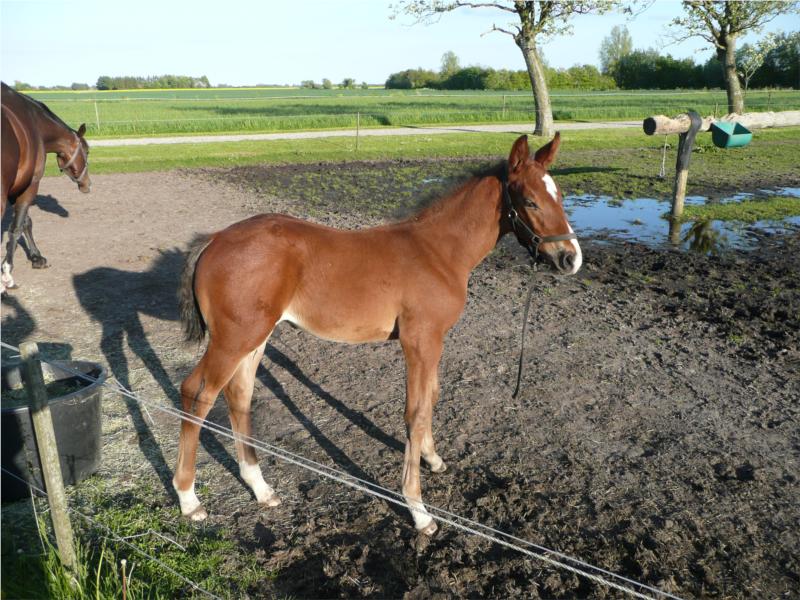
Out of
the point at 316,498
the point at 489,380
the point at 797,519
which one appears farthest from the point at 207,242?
the point at 797,519

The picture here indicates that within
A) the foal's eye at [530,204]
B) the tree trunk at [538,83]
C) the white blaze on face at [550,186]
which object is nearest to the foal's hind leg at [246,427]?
the foal's eye at [530,204]

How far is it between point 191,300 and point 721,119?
14928 mm

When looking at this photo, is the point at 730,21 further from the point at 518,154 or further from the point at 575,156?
the point at 518,154

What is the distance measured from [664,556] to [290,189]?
44.9 feet

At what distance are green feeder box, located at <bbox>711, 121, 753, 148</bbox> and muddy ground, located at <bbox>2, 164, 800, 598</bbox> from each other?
6646 mm

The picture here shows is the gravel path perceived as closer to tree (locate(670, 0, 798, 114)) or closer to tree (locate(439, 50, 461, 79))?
tree (locate(670, 0, 798, 114))

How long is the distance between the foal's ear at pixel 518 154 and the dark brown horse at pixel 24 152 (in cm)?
563

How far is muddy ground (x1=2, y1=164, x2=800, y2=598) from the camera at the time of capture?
12.1ft

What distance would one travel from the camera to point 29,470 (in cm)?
414

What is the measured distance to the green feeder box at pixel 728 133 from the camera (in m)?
15.1

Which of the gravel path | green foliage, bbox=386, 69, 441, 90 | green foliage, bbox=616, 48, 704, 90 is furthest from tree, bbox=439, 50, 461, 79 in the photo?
the gravel path

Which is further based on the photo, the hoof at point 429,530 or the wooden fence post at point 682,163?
the wooden fence post at point 682,163

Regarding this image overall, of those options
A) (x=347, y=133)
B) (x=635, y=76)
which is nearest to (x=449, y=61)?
(x=635, y=76)

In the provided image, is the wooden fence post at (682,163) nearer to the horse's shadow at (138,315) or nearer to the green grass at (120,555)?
the horse's shadow at (138,315)
